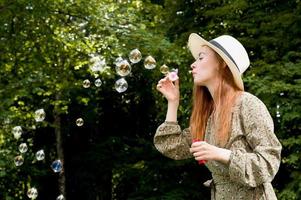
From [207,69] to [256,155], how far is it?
38 centimetres

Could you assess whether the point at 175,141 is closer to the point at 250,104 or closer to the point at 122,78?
the point at 250,104

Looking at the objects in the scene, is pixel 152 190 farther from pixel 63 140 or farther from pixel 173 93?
pixel 173 93

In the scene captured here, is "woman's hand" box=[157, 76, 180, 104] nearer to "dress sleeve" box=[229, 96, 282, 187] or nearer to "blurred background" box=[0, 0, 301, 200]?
"dress sleeve" box=[229, 96, 282, 187]

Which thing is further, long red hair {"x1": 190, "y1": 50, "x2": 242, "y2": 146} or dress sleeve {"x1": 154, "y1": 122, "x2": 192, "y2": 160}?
dress sleeve {"x1": 154, "y1": 122, "x2": 192, "y2": 160}

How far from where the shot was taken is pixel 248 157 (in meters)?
1.70

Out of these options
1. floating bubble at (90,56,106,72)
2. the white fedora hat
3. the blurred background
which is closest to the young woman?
the white fedora hat

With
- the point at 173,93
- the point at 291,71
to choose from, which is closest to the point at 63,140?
the point at 291,71

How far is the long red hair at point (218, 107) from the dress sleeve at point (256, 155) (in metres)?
0.07

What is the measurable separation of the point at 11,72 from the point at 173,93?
5.88 metres

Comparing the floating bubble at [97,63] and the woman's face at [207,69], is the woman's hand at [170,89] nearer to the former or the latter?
the woman's face at [207,69]

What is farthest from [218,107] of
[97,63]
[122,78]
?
[97,63]

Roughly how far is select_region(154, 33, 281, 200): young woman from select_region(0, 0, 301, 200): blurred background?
1962mm

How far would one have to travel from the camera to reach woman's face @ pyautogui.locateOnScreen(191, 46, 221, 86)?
193 centimetres

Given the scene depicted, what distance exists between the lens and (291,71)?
545 cm
